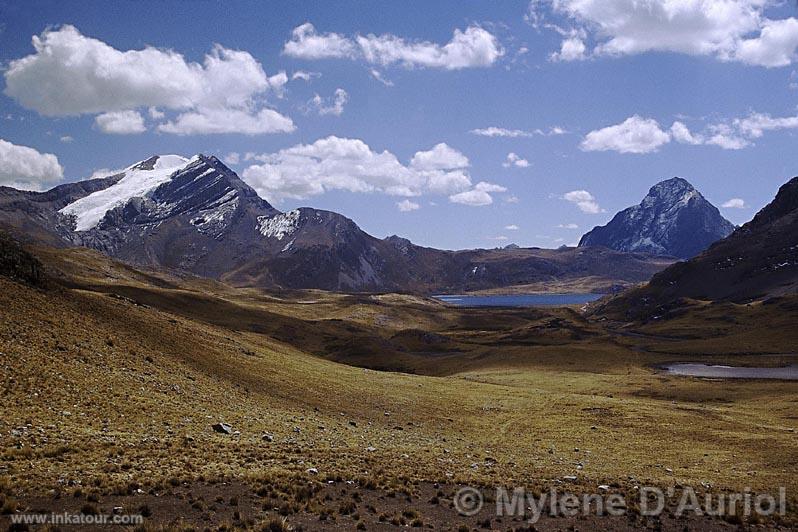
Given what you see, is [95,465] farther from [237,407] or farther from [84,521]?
[237,407]

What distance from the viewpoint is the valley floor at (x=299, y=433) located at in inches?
793

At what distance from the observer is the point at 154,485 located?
19.9 meters

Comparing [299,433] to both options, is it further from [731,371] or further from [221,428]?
[731,371]

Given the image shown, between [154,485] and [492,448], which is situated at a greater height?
[154,485]

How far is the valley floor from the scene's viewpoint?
2014cm

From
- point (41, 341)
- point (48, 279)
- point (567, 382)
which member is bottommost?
point (567, 382)

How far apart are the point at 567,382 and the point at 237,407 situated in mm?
61595

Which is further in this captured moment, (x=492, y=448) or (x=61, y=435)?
(x=492, y=448)

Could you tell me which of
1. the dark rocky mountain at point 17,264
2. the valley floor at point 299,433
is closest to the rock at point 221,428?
the valley floor at point 299,433

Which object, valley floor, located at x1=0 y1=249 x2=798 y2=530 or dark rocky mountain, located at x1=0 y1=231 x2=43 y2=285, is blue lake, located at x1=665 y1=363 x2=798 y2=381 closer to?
valley floor, located at x1=0 y1=249 x2=798 y2=530

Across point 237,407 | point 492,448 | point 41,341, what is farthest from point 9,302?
point 492,448

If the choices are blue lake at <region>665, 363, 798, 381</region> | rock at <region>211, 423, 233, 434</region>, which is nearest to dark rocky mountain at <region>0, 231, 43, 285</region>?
rock at <region>211, 423, 233, 434</region>

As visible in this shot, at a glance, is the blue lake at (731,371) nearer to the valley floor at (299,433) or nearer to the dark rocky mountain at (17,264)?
the valley floor at (299,433)

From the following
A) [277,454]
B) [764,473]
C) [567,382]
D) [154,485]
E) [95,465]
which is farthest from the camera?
[567,382]
